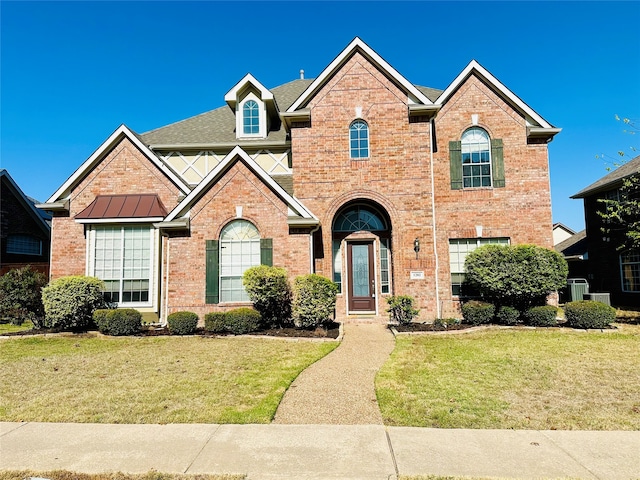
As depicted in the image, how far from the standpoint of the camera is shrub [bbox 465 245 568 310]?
1281cm

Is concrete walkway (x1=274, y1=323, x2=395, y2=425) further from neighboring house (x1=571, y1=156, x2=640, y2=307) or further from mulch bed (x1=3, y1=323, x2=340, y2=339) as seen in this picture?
neighboring house (x1=571, y1=156, x2=640, y2=307)

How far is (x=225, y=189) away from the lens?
13727 millimetres

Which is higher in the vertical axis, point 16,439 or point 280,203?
point 280,203

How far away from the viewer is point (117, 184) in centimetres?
1552

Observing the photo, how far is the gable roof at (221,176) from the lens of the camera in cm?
1343

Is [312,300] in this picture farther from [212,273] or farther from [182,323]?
[182,323]

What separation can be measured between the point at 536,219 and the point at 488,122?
4097 millimetres

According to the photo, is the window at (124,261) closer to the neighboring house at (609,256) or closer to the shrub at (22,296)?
the shrub at (22,296)

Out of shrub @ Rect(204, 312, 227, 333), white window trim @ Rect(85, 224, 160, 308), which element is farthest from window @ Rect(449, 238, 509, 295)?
white window trim @ Rect(85, 224, 160, 308)

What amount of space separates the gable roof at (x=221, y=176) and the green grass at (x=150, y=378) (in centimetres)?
412

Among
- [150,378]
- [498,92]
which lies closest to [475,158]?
[498,92]

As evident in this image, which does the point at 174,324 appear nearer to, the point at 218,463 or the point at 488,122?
the point at 218,463

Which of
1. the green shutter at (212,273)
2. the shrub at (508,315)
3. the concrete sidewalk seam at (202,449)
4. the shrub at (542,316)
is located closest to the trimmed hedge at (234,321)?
the green shutter at (212,273)

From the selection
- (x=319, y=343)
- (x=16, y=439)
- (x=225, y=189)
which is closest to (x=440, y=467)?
(x=16, y=439)
